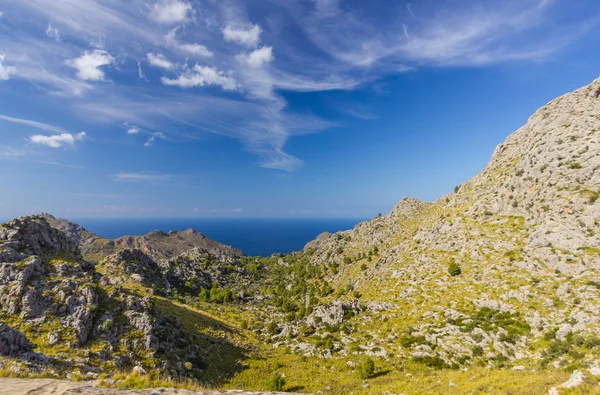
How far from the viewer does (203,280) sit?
484 ft

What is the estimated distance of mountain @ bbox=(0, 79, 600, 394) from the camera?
32281mm

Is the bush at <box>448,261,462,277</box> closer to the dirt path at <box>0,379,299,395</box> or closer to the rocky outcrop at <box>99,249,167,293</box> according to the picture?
the dirt path at <box>0,379,299,395</box>

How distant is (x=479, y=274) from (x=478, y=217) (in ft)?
75.4

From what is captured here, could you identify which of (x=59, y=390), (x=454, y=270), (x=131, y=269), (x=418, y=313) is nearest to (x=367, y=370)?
(x=418, y=313)

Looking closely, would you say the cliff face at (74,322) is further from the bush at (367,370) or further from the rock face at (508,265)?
the rock face at (508,265)

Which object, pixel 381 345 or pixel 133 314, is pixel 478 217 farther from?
A: pixel 133 314

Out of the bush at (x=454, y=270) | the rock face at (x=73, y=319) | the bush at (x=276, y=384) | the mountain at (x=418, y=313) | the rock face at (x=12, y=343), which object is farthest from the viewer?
the bush at (x=454, y=270)

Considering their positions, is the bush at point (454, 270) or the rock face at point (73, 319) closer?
the rock face at point (73, 319)

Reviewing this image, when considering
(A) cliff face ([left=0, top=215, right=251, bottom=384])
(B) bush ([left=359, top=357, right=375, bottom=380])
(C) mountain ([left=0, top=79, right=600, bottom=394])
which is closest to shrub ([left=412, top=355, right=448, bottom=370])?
(C) mountain ([left=0, top=79, right=600, bottom=394])

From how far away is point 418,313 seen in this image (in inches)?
2173

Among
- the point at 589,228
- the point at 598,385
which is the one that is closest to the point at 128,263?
the point at 598,385

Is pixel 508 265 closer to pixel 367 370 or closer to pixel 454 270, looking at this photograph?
pixel 454 270

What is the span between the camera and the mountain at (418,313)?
106ft

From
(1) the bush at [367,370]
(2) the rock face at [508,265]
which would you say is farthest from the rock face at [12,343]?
(2) the rock face at [508,265]
